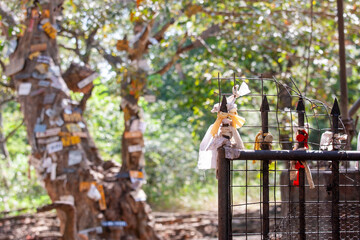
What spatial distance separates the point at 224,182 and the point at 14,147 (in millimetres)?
12095

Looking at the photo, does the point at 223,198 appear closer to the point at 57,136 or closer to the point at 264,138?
the point at 264,138

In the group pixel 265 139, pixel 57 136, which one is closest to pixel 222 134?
pixel 265 139

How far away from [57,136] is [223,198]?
14.8 feet

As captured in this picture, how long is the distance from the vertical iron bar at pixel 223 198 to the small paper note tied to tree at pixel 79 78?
4.76 m

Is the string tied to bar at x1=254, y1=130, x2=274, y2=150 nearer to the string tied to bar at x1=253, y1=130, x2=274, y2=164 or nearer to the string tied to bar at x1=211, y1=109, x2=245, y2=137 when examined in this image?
the string tied to bar at x1=253, y1=130, x2=274, y2=164

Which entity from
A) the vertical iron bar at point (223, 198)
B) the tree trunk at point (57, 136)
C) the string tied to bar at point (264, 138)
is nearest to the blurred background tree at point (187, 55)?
the tree trunk at point (57, 136)

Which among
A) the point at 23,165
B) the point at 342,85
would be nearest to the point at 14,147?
the point at 23,165

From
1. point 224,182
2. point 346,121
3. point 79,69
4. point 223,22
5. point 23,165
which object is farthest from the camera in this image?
point 23,165

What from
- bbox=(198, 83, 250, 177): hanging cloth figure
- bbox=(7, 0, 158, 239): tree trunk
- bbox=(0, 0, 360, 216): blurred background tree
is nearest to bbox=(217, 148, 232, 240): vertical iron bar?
bbox=(198, 83, 250, 177): hanging cloth figure

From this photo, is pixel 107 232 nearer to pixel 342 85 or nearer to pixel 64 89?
pixel 64 89

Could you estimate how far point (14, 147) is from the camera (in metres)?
13.6

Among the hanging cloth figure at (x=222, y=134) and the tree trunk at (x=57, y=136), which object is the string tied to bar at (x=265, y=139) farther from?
the tree trunk at (x=57, y=136)

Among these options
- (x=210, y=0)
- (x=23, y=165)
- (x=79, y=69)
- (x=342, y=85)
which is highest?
(x=210, y=0)

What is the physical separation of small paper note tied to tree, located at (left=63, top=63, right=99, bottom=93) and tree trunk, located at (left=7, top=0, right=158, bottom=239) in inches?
11.2
